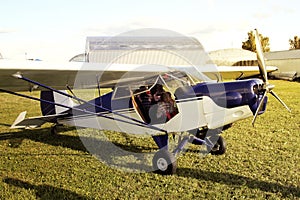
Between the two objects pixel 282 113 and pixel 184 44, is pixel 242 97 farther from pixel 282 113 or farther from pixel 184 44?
pixel 184 44

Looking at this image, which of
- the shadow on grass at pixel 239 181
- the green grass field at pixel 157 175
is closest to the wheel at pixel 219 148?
the green grass field at pixel 157 175

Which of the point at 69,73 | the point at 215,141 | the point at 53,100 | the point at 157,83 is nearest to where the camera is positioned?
the point at 69,73

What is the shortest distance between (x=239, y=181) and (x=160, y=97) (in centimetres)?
176

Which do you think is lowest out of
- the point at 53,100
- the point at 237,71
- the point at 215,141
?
the point at 215,141

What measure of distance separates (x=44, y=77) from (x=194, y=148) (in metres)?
3.03

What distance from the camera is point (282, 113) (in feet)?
32.6

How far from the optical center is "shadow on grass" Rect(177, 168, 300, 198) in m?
4.11

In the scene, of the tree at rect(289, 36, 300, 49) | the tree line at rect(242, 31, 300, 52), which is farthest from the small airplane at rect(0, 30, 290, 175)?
the tree at rect(289, 36, 300, 49)

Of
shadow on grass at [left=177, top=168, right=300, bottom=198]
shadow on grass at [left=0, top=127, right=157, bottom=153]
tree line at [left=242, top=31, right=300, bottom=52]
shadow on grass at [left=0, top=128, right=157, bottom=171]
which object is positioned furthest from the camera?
tree line at [left=242, top=31, right=300, bottom=52]

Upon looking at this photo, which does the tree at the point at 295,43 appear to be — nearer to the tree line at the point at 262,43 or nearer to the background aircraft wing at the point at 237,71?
the tree line at the point at 262,43

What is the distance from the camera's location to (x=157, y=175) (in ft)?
15.9

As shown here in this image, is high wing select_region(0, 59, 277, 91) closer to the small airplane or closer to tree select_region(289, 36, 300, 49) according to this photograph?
the small airplane

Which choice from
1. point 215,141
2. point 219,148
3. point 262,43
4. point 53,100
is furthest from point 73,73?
point 262,43

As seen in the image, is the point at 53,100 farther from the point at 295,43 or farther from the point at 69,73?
the point at 295,43
